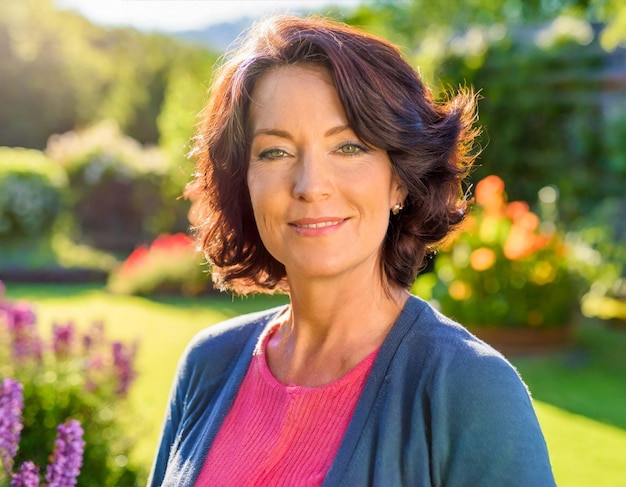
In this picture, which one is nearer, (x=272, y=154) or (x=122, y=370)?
(x=272, y=154)

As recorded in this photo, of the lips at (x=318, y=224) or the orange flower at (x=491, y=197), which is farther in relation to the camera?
the orange flower at (x=491, y=197)

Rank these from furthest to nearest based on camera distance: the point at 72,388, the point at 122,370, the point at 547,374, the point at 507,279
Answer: the point at 507,279 < the point at 547,374 < the point at 122,370 < the point at 72,388

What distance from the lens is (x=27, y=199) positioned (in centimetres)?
1391

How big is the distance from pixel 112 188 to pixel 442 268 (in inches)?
406

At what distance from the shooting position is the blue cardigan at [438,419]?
4.89 feet

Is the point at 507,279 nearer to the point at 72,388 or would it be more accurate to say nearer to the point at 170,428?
the point at 72,388

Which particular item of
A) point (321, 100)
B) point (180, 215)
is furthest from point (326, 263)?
point (180, 215)

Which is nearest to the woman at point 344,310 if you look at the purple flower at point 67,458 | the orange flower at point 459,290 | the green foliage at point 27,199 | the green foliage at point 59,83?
the purple flower at point 67,458

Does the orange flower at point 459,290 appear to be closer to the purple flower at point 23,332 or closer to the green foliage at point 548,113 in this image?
the green foliage at point 548,113

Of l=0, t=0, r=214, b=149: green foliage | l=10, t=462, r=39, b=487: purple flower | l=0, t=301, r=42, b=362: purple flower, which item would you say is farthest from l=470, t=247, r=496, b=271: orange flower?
l=0, t=0, r=214, b=149: green foliage

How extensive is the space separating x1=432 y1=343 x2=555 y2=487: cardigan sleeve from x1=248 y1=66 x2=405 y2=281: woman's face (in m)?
0.39

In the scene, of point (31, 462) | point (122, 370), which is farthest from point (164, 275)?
point (31, 462)

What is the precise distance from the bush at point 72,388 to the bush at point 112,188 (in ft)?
37.0

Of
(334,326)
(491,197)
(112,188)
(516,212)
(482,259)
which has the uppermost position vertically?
(334,326)
